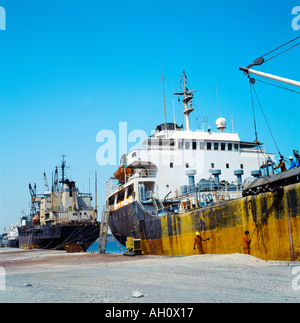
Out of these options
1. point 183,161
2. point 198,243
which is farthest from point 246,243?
point 183,161

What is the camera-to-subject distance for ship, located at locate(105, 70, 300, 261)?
44.7ft

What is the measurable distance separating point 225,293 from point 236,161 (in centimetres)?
2234

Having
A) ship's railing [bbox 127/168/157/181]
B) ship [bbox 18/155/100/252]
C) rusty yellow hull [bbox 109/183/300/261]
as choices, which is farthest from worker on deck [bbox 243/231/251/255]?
ship [bbox 18/155/100/252]

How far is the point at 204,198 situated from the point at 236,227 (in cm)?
498

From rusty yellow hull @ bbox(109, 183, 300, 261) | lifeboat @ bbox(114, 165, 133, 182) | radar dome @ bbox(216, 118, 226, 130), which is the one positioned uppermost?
radar dome @ bbox(216, 118, 226, 130)

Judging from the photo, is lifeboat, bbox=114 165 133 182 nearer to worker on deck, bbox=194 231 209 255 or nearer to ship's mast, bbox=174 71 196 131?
ship's mast, bbox=174 71 196 131

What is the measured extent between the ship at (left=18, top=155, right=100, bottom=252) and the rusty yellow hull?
19.4 metres

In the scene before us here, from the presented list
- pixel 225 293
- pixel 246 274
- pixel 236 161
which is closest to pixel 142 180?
pixel 236 161

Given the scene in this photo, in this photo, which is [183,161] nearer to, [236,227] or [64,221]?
[236,227]

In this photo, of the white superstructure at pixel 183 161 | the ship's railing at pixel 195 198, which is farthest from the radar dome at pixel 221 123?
the ship's railing at pixel 195 198

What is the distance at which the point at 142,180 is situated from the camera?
2631 centimetres

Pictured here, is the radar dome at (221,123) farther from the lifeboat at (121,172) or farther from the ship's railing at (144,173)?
the lifeboat at (121,172)

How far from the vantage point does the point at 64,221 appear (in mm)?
48531
